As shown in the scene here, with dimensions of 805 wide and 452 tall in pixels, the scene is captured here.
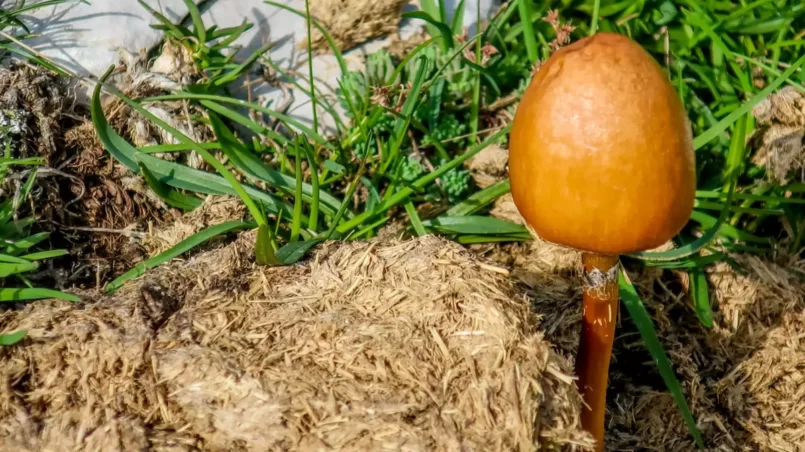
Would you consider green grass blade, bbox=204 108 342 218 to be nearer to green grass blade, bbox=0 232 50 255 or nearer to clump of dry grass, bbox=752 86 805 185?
green grass blade, bbox=0 232 50 255

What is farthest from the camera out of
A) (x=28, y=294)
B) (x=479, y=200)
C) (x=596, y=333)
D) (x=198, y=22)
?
(x=198, y=22)

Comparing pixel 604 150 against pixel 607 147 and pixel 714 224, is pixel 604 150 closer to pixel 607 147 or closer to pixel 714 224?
pixel 607 147

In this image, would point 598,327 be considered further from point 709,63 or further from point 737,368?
point 709,63

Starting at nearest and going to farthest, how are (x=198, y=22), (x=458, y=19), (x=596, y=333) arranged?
1. (x=596, y=333)
2. (x=198, y=22)
3. (x=458, y=19)

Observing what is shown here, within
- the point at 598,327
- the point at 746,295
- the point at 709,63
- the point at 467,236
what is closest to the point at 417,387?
the point at 598,327

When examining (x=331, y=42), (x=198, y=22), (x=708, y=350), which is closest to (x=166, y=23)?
(x=198, y=22)

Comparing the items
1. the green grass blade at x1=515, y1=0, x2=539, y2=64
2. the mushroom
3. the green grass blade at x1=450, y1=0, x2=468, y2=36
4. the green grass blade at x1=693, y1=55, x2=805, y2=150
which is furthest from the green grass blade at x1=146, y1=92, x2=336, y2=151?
the green grass blade at x1=693, y1=55, x2=805, y2=150

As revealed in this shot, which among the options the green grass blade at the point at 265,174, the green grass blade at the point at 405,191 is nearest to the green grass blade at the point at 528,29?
the green grass blade at the point at 405,191
